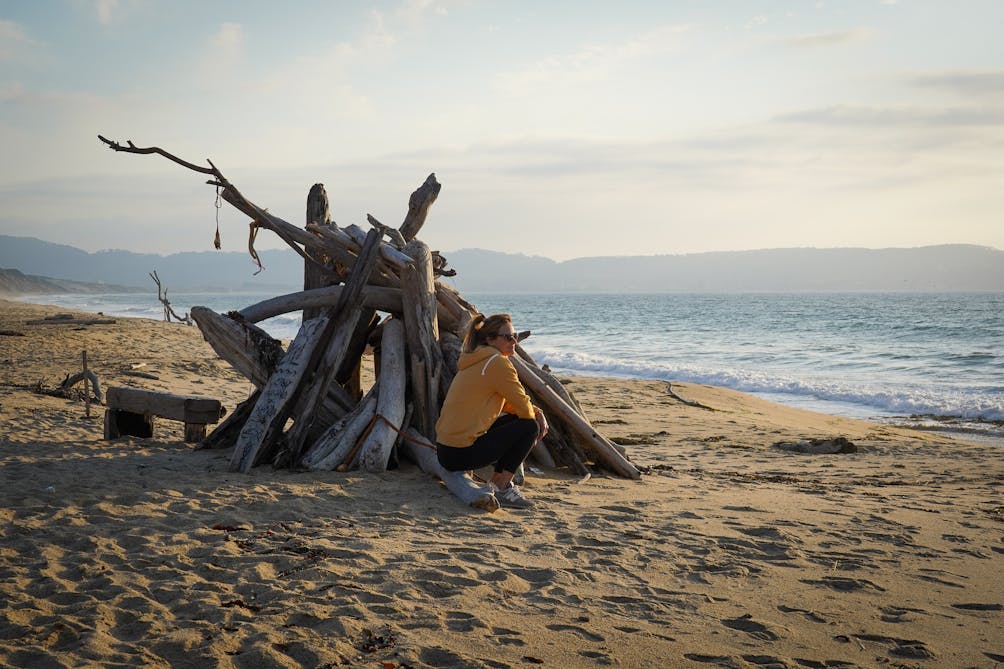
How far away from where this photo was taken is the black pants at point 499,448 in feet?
18.6

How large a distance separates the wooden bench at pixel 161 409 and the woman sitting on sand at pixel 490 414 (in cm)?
298

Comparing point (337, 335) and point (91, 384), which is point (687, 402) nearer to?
point (337, 335)

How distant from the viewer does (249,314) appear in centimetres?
742

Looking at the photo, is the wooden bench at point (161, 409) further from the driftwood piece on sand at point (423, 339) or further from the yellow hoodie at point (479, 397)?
the yellow hoodie at point (479, 397)

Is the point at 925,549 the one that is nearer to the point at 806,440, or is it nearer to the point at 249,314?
the point at 806,440

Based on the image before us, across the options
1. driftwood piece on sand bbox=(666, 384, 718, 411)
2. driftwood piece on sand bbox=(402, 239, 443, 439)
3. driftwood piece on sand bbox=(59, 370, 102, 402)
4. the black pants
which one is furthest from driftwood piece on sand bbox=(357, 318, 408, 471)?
driftwood piece on sand bbox=(666, 384, 718, 411)

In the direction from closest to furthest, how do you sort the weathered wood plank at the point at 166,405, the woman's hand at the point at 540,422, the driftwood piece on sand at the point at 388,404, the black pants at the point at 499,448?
the black pants at the point at 499,448 → the woman's hand at the point at 540,422 → the driftwood piece on sand at the point at 388,404 → the weathered wood plank at the point at 166,405

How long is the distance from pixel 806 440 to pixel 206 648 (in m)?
8.38

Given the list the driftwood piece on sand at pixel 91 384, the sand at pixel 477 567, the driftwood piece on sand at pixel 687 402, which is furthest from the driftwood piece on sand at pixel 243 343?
the driftwood piece on sand at pixel 687 402

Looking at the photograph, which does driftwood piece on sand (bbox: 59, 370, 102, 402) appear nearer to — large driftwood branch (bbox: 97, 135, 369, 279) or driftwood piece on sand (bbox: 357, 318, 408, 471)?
large driftwood branch (bbox: 97, 135, 369, 279)

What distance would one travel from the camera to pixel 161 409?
757 cm

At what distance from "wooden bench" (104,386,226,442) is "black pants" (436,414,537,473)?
2956 millimetres

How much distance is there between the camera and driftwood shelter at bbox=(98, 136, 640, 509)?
6598mm

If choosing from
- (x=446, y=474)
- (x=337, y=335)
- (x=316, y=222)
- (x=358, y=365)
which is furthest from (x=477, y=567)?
(x=316, y=222)
